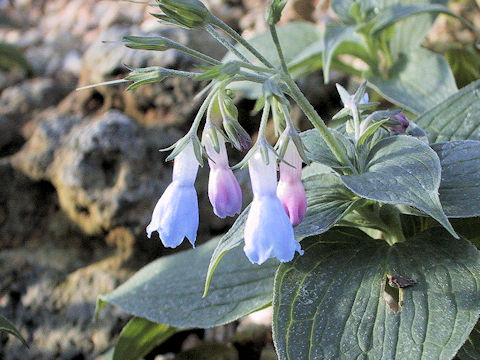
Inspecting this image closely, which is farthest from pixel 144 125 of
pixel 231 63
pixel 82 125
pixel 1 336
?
pixel 231 63

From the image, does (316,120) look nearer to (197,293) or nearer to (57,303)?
(197,293)

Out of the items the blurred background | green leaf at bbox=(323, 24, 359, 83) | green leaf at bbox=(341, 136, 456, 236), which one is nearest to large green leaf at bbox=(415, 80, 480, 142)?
green leaf at bbox=(341, 136, 456, 236)

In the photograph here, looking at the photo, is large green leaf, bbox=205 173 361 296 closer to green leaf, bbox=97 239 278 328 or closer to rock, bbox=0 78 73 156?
green leaf, bbox=97 239 278 328

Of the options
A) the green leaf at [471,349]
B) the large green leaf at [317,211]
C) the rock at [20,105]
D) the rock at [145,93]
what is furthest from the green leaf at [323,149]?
the rock at [20,105]

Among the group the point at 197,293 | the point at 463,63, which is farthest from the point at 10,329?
the point at 463,63

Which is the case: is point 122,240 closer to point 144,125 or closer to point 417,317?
point 144,125

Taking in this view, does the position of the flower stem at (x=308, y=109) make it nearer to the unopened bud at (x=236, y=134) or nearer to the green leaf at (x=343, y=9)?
the unopened bud at (x=236, y=134)

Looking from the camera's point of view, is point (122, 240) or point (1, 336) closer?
point (1, 336)

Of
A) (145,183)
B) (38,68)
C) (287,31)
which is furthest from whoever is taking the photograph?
(38,68)
